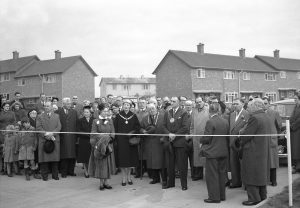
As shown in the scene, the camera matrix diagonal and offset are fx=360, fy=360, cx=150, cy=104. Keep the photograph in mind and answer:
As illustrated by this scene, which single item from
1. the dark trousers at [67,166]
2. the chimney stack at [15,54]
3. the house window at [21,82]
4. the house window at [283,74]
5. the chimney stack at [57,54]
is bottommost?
the dark trousers at [67,166]

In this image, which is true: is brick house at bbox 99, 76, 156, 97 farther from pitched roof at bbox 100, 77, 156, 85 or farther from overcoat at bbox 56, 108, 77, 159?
overcoat at bbox 56, 108, 77, 159

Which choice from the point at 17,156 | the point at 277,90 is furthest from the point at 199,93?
the point at 17,156

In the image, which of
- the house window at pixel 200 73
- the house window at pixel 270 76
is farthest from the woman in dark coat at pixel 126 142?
the house window at pixel 270 76

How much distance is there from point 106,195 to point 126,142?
1.62 metres

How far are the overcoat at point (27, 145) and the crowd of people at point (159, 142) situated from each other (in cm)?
3

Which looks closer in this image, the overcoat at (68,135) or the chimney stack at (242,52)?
the overcoat at (68,135)

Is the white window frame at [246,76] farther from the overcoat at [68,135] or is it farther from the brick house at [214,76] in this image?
the overcoat at [68,135]

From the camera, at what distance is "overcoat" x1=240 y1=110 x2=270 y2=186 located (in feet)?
22.6

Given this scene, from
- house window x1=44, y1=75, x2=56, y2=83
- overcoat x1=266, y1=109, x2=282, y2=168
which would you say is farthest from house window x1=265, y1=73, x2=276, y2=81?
overcoat x1=266, y1=109, x2=282, y2=168

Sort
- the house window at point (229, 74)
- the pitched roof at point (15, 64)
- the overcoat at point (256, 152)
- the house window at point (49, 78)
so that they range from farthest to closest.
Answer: the pitched roof at point (15, 64), the house window at point (229, 74), the house window at point (49, 78), the overcoat at point (256, 152)

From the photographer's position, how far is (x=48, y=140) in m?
10.2

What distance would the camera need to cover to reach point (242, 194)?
7.91 meters

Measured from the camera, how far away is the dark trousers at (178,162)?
8.45 m

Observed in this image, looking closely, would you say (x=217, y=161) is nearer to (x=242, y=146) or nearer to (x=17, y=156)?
(x=242, y=146)
